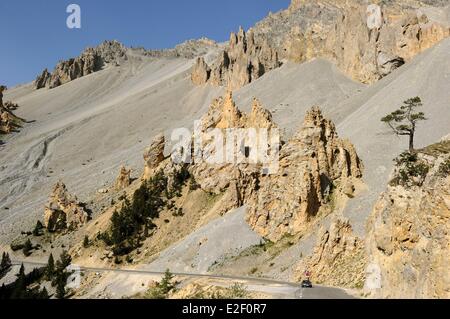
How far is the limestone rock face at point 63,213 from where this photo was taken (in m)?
59.1

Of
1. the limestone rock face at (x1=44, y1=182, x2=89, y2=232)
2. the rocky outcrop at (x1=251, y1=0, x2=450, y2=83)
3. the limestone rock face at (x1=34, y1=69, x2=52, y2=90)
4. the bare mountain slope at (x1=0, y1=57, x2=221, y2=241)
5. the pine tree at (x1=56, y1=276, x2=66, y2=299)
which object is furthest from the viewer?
the limestone rock face at (x1=34, y1=69, x2=52, y2=90)

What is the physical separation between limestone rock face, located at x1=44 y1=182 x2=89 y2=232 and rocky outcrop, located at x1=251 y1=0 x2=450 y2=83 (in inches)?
2060

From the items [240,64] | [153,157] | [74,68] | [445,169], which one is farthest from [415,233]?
[74,68]

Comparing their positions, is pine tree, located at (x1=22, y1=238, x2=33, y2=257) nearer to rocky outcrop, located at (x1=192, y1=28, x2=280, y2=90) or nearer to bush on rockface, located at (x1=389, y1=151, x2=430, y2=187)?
bush on rockface, located at (x1=389, y1=151, x2=430, y2=187)

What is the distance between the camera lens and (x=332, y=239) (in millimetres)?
26953

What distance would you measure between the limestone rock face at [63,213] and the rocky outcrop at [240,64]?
57.1m

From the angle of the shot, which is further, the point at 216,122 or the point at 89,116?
the point at 89,116

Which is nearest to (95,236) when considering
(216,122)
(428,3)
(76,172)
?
(216,122)

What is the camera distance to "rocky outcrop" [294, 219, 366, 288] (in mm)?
25594

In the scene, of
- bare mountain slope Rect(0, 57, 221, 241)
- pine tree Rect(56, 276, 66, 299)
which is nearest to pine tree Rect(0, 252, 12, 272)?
pine tree Rect(56, 276, 66, 299)

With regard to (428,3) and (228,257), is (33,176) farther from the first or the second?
(428,3)

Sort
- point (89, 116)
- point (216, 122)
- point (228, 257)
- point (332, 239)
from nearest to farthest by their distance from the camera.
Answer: point (332, 239) → point (228, 257) → point (216, 122) → point (89, 116)

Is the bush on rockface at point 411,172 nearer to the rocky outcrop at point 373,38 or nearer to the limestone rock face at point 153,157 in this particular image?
the limestone rock face at point 153,157
